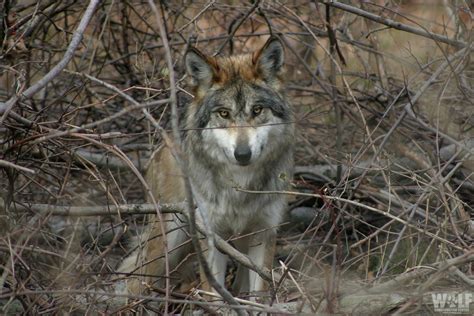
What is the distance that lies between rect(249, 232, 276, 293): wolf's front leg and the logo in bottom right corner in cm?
210

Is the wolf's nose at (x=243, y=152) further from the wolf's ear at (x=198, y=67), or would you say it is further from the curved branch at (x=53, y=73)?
the curved branch at (x=53, y=73)

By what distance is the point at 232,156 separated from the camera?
237 inches

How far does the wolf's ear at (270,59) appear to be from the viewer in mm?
6266

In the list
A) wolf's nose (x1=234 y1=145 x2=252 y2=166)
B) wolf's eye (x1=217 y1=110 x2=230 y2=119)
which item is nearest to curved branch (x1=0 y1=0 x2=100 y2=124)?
wolf's nose (x1=234 y1=145 x2=252 y2=166)

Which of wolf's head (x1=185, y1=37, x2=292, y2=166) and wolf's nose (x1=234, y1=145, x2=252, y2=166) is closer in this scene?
wolf's nose (x1=234, y1=145, x2=252, y2=166)

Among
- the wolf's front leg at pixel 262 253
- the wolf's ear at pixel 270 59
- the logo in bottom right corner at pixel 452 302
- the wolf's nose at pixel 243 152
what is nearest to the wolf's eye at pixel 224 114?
the wolf's nose at pixel 243 152

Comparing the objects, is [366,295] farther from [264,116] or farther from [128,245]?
[128,245]

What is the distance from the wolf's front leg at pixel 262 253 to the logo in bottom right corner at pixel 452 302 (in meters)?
2.10

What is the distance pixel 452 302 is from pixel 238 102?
7.93 feet

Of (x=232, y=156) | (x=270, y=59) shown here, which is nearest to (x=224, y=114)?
(x=232, y=156)

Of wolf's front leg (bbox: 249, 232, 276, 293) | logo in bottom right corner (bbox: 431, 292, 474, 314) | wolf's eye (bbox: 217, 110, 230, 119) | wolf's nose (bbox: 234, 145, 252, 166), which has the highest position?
wolf's eye (bbox: 217, 110, 230, 119)

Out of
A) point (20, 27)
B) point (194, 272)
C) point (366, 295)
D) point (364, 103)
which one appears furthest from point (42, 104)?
point (366, 295)

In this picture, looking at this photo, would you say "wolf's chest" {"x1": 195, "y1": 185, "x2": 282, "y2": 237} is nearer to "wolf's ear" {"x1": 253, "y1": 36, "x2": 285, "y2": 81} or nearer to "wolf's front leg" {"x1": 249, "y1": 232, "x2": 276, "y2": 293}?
"wolf's front leg" {"x1": 249, "y1": 232, "x2": 276, "y2": 293}

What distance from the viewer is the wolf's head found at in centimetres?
609
